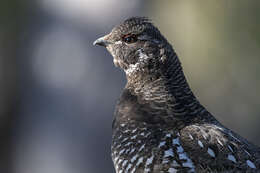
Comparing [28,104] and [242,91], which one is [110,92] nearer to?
[28,104]

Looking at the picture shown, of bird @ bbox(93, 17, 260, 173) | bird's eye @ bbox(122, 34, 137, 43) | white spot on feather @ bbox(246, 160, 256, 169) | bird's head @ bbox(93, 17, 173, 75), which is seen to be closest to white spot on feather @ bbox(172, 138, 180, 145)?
bird @ bbox(93, 17, 260, 173)

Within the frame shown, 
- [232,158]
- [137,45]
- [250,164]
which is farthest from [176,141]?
[137,45]

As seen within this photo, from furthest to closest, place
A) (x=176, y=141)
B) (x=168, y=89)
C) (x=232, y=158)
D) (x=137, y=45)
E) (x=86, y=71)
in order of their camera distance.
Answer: (x=86, y=71) → (x=137, y=45) → (x=168, y=89) → (x=176, y=141) → (x=232, y=158)

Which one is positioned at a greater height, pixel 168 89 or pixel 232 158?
pixel 168 89


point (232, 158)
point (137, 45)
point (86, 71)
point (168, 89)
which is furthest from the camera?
point (86, 71)

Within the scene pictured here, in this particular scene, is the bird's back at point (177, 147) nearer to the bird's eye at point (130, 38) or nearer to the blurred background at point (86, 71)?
the bird's eye at point (130, 38)

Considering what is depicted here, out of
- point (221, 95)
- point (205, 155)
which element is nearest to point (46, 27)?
point (221, 95)

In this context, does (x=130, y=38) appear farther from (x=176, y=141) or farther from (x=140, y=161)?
(x=140, y=161)
